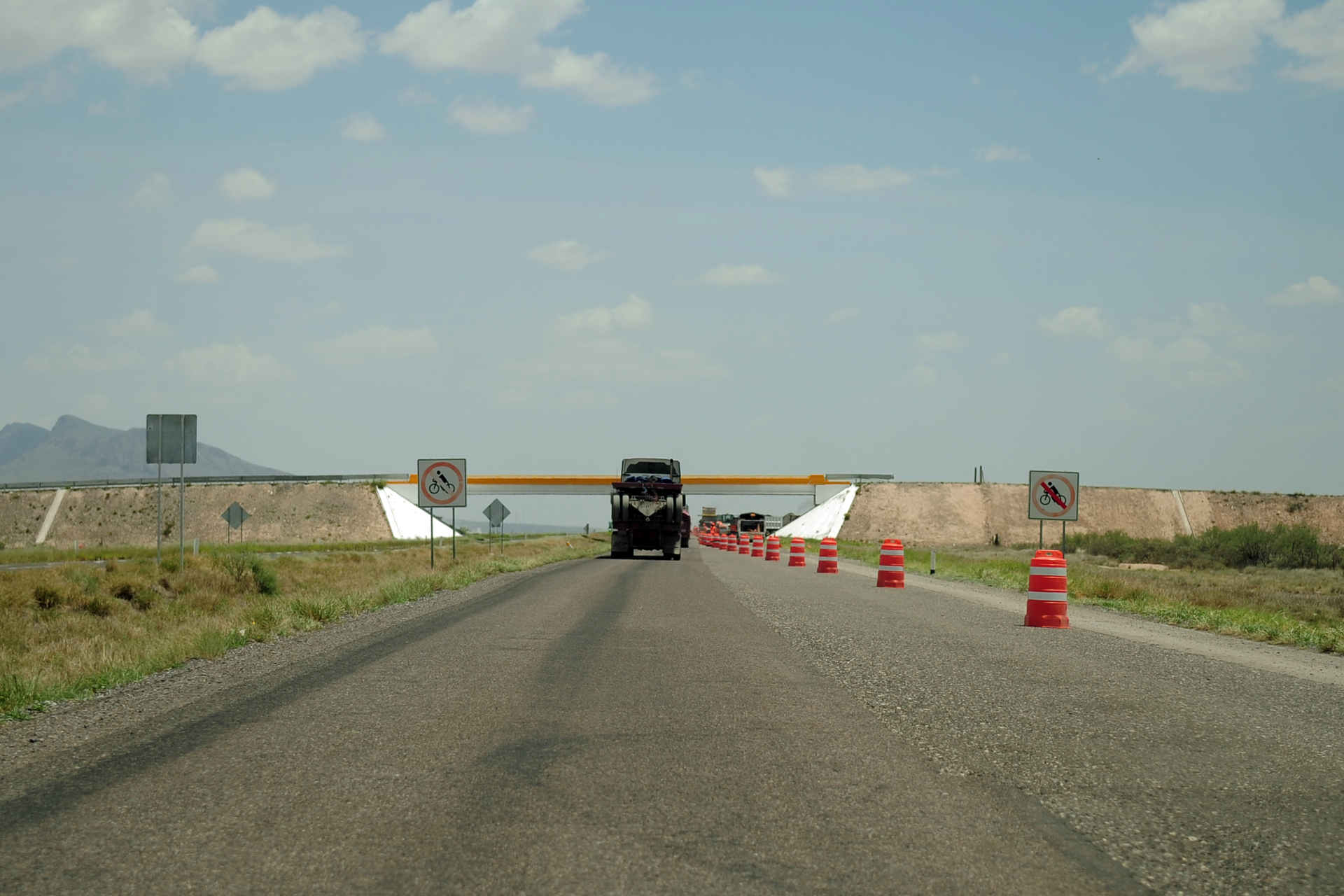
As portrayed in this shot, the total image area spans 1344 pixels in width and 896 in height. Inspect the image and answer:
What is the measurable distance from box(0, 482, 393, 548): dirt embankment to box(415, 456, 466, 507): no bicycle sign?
6255 cm

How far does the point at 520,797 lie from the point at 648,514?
121 ft

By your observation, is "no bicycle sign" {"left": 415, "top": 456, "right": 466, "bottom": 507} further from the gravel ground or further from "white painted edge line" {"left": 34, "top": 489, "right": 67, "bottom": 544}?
"white painted edge line" {"left": 34, "top": 489, "right": 67, "bottom": 544}

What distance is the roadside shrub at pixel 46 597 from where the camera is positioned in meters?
20.2

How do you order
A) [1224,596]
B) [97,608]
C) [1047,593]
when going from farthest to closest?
[1224,596], [97,608], [1047,593]

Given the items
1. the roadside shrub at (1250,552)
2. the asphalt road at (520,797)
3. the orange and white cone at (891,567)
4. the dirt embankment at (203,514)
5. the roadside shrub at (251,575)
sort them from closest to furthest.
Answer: the asphalt road at (520,797) → the orange and white cone at (891,567) → the roadside shrub at (251,575) → the roadside shrub at (1250,552) → the dirt embankment at (203,514)

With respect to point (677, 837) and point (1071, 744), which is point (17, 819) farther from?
point (1071, 744)

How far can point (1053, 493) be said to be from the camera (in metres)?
24.6

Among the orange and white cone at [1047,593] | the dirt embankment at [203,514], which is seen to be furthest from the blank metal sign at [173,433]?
the dirt embankment at [203,514]

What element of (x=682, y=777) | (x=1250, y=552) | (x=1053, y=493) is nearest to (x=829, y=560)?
(x=1053, y=493)

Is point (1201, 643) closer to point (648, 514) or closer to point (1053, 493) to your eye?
point (1053, 493)

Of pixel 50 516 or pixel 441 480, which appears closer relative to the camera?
pixel 441 480

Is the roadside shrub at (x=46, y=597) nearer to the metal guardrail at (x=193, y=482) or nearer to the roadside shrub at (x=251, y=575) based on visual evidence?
the roadside shrub at (x=251, y=575)

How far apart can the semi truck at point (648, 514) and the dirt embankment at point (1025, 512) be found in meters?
54.7

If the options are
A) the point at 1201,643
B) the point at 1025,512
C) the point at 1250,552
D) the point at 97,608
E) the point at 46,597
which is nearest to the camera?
the point at 1201,643
